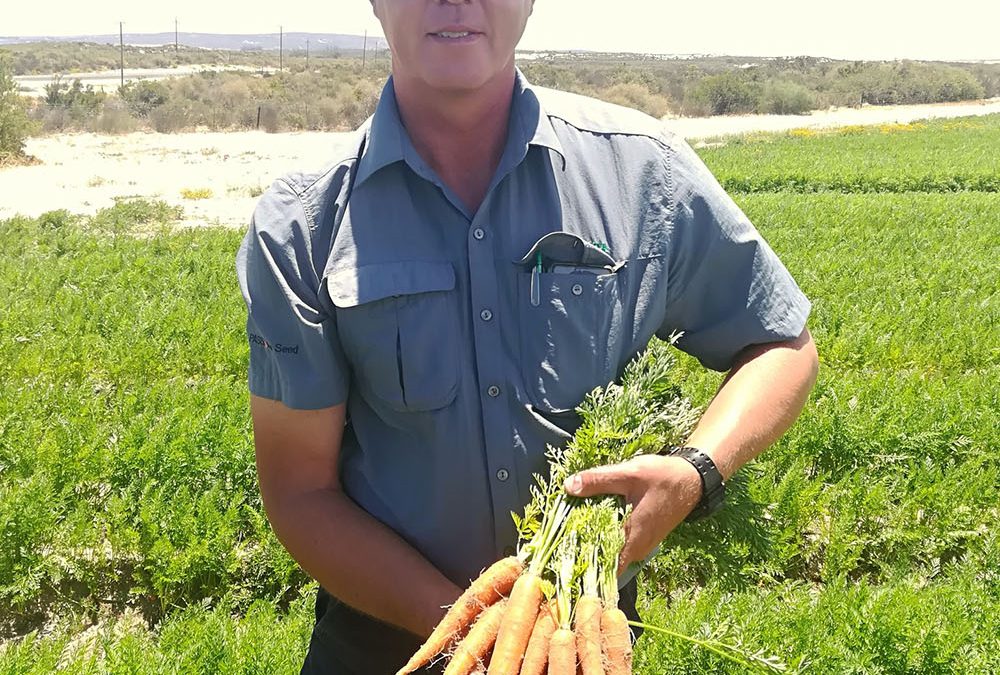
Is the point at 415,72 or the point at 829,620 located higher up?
the point at 415,72

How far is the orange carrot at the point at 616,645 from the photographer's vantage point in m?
1.65

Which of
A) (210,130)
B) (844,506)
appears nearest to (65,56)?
(210,130)

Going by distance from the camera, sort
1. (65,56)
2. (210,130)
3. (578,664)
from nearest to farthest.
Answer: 1. (578,664)
2. (210,130)
3. (65,56)

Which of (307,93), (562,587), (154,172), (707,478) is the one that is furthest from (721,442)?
(307,93)

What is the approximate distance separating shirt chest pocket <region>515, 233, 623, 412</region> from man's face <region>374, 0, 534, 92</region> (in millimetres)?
362

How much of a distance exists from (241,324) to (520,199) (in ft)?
21.8

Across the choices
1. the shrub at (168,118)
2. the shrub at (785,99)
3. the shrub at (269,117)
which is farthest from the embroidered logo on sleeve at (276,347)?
the shrub at (785,99)

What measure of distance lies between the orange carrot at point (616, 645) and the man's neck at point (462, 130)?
34.2 inches

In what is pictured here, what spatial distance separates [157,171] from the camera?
2567 cm

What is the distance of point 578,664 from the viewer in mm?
1693

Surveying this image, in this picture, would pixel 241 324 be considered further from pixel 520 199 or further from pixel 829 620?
pixel 520 199

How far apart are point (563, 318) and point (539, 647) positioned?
0.65m

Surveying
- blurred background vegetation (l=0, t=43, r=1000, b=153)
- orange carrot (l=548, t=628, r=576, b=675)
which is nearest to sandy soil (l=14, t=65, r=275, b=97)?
blurred background vegetation (l=0, t=43, r=1000, b=153)

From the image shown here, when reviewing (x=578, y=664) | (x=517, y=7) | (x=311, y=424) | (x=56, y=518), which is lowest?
(x=56, y=518)
